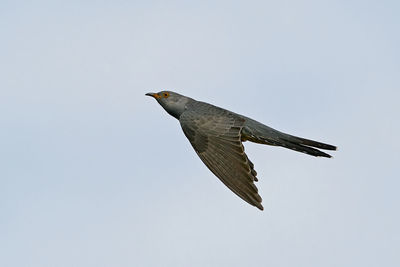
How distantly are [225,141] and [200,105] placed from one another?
134 centimetres

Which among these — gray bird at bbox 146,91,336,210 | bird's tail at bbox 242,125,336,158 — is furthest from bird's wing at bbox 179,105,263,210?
bird's tail at bbox 242,125,336,158

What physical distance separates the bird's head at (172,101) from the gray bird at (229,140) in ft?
0.06

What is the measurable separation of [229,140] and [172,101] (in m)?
2.06

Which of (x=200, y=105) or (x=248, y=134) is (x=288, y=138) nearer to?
(x=248, y=134)

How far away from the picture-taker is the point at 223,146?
11664 millimetres

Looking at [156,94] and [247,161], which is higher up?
[156,94]

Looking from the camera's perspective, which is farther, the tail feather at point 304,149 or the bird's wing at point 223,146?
the tail feather at point 304,149

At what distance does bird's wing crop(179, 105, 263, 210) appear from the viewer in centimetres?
1088

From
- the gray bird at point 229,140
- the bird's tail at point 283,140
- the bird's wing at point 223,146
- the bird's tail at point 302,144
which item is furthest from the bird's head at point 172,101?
the bird's tail at point 302,144

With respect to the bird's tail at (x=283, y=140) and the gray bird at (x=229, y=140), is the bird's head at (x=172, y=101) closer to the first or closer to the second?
the gray bird at (x=229, y=140)

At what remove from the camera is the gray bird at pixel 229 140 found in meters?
11.0

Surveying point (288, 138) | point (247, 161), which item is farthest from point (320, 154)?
point (247, 161)

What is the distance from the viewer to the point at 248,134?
12.5 m

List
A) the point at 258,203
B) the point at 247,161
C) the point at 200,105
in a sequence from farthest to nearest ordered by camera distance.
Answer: the point at 200,105 → the point at 247,161 → the point at 258,203
